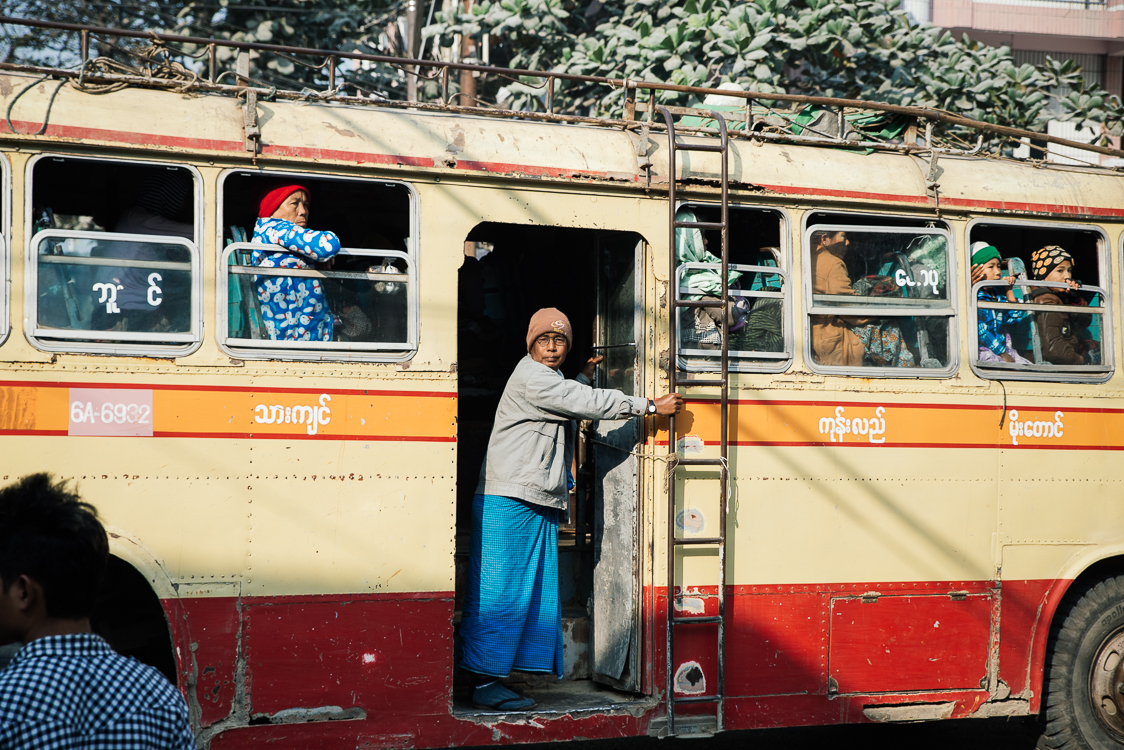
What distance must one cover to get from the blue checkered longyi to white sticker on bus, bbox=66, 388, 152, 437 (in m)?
1.60

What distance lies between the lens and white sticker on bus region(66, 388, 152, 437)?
12.5ft

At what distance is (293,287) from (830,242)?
2.63 meters

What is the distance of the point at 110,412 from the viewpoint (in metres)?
3.85

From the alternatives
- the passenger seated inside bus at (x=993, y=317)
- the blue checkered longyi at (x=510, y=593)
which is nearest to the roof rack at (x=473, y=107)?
the passenger seated inside bus at (x=993, y=317)

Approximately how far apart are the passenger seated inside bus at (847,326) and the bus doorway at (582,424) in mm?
927

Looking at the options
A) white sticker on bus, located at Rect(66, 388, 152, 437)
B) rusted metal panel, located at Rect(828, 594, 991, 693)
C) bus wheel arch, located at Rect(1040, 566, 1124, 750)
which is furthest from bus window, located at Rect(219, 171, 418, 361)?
bus wheel arch, located at Rect(1040, 566, 1124, 750)

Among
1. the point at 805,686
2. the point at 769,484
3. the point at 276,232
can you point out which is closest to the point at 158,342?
the point at 276,232

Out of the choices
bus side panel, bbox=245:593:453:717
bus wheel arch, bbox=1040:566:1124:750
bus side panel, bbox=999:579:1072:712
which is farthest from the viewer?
bus wheel arch, bbox=1040:566:1124:750

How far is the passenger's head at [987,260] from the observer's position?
16.4 ft

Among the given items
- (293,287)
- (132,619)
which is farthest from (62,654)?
(132,619)

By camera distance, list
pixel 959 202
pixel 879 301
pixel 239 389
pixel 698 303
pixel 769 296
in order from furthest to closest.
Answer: pixel 959 202
pixel 879 301
pixel 769 296
pixel 698 303
pixel 239 389

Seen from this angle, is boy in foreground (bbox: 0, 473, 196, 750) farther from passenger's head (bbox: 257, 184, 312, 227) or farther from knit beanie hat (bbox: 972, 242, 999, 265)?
knit beanie hat (bbox: 972, 242, 999, 265)

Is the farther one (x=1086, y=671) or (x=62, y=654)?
(x=1086, y=671)

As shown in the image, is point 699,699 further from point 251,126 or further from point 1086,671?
point 251,126
